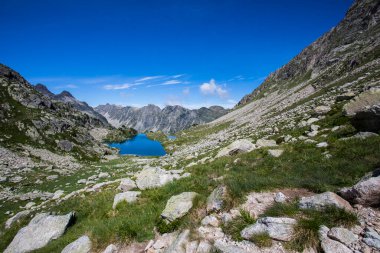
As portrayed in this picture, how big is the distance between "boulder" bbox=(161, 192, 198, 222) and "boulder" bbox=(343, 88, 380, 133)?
13.7m

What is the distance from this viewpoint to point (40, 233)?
12.2 metres

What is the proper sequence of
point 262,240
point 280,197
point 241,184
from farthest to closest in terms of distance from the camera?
point 241,184
point 280,197
point 262,240

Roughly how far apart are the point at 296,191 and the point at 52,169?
5027 centimetres

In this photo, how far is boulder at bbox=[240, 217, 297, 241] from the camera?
6.60 metres

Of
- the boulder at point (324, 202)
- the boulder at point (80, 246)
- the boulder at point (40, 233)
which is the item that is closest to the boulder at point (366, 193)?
the boulder at point (324, 202)

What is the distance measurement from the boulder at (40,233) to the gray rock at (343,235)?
13.3 meters

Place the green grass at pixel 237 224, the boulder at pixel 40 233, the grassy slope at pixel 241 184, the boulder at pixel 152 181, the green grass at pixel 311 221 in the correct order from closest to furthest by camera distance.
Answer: the green grass at pixel 311 221
the green grass at pixel 237 224
the grassy slope at pixel 241 184
the boulder at pixel 40 233
the boulder at pixel 152 181

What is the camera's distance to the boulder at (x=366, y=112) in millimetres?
14599

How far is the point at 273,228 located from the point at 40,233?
1296 centimetres

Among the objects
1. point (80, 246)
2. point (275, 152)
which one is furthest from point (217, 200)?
point (275, 152)

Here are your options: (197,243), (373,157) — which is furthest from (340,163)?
(197,243)

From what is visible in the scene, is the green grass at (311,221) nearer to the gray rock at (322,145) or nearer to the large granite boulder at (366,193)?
the large granite boulder at (366,193)

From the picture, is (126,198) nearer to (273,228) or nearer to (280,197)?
(280,197)

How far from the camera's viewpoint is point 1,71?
95750 mm
